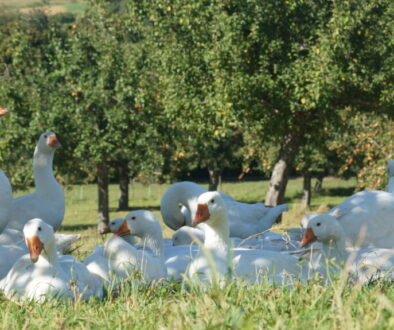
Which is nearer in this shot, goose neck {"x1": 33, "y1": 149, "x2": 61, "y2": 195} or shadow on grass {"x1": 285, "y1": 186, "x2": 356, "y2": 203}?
goose neck {"x1": 33, "y1": 149, "x2": 61, "y2": 195}

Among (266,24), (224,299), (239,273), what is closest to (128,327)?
(224,299)

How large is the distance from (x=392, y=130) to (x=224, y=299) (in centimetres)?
2130

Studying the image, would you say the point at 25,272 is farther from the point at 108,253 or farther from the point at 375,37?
the point at 375,37

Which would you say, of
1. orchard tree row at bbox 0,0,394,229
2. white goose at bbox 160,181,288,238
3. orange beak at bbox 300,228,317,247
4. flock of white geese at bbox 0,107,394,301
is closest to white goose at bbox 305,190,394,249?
flock of white geese at bbox 0,107,394,301

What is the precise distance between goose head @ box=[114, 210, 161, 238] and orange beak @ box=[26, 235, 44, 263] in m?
1.93

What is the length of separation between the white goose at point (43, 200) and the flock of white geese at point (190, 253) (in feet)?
0.04

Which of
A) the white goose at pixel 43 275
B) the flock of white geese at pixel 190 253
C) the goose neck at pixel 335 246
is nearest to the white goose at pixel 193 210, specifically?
the flock of white geese at pixel 190 253

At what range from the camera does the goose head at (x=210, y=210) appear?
588cm

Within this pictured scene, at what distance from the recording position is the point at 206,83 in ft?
60.8

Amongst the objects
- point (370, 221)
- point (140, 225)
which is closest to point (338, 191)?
point (370, 221)

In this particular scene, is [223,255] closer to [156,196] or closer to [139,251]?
[139,251]

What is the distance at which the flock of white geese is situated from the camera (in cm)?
546

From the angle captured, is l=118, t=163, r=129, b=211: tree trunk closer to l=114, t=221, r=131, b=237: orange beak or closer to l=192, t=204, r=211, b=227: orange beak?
l=114, t=221, r=131, b=237: orange beak

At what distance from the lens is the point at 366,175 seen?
24250mm
